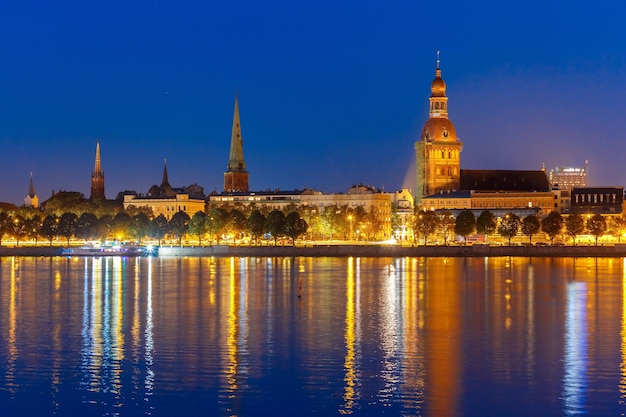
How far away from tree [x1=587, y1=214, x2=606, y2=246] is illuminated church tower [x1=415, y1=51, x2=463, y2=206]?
1021 inches

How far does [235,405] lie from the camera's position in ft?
68.6

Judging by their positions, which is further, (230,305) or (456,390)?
(230,305)

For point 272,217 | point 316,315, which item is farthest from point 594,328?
point 272,217

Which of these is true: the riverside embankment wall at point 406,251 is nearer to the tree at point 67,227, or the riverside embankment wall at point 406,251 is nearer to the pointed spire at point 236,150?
the tree at point 67,227

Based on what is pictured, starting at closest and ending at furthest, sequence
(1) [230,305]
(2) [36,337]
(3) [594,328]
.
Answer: (2) [36,337] < (3) [594,328] < (1) [230,305]

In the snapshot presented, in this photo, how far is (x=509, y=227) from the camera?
94750 millimetres

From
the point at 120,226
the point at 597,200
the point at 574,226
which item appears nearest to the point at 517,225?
the point at 574,226

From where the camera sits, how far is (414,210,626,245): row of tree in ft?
306

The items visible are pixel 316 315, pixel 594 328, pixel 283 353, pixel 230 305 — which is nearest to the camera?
pixel 283 353

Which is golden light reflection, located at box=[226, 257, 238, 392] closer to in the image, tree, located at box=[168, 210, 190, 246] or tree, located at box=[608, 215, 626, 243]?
tree, located at box=[168, 210, 190, 246]

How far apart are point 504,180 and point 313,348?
9597 cm

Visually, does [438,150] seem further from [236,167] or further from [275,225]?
[275,225]

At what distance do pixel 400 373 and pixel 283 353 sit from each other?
4.12 meters

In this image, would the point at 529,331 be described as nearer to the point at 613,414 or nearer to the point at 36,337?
the point at 613,414
